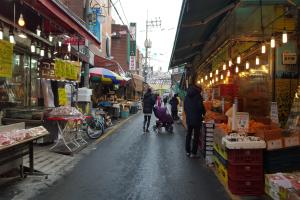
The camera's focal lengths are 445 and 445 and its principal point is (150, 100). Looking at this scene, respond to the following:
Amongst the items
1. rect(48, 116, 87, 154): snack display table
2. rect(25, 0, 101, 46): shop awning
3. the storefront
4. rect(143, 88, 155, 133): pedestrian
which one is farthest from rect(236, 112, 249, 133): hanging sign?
rect(143, 88, 155, 133): pedestrian

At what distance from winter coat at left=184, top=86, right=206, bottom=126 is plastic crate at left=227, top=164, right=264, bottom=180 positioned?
4604 mm

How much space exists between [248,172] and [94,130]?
10132mm

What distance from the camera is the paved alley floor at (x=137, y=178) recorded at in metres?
7.69

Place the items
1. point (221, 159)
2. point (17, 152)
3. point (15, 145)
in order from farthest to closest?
point (221, 159) < point (17, 152) < point (15, 145)

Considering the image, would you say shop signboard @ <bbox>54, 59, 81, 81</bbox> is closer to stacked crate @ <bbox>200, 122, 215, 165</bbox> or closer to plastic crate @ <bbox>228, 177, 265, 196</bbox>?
stacked crate @ <bbox>200, 122, 215, 165</bbox>

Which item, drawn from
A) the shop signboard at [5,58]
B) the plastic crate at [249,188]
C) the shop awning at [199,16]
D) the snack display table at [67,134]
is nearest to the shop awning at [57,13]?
the shop signboard at [5,58]

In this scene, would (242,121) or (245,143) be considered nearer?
(245,143)

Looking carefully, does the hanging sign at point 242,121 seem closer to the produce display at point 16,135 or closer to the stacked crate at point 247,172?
the stacked crate at point 247,172

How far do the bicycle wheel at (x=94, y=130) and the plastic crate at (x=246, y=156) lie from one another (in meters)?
9.14

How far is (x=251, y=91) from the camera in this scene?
1313 centimetres

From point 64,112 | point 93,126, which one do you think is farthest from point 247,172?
point 93,126

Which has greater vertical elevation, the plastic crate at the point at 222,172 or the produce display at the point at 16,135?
the produce display at the point at 16,135

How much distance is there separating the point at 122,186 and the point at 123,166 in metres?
2.14

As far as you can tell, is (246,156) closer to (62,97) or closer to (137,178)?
(137,178)
